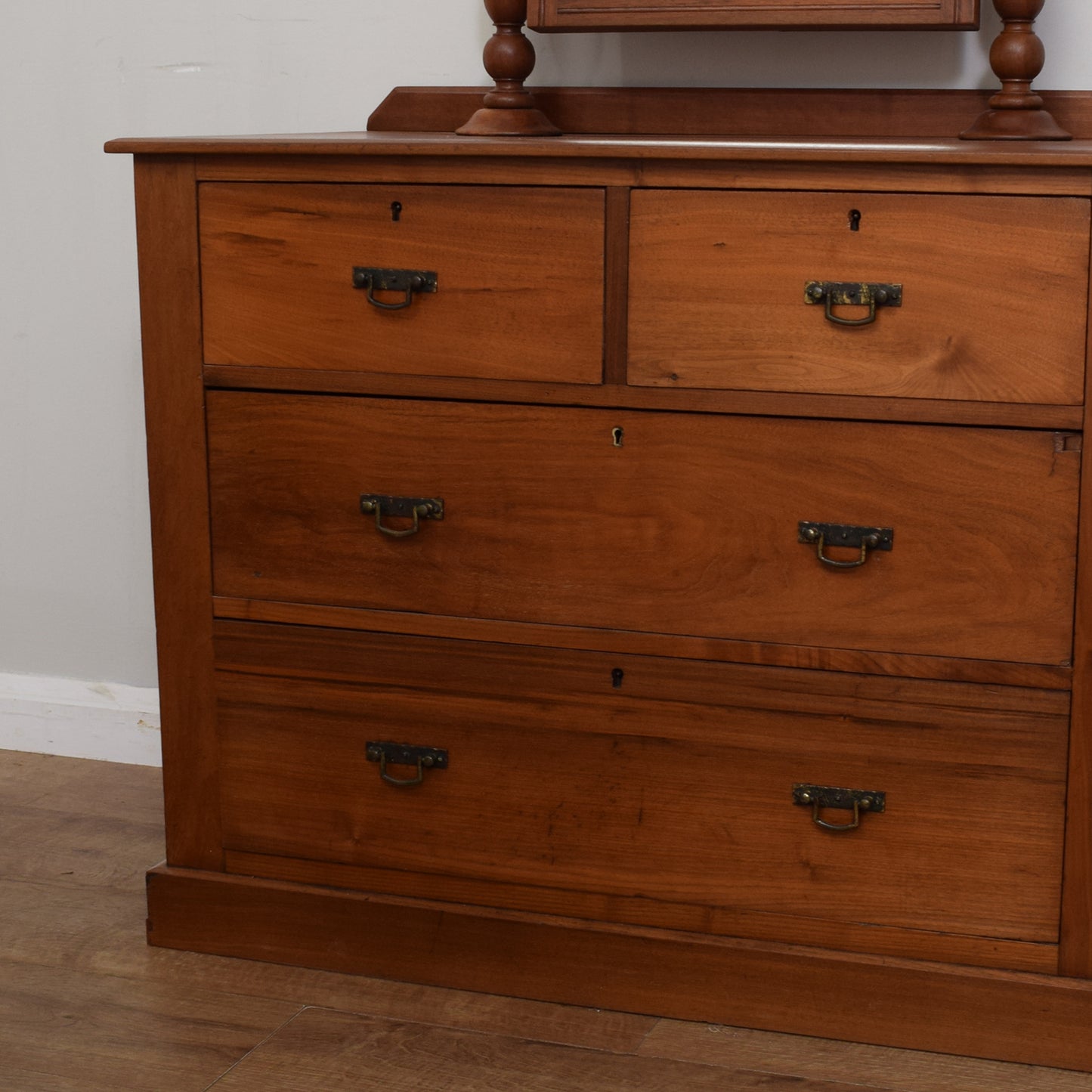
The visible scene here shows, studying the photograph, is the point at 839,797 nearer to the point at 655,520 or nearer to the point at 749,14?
the point at 655,520

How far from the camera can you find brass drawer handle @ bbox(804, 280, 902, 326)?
1.56 metres

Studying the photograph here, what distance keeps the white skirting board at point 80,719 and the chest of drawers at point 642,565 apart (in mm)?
670

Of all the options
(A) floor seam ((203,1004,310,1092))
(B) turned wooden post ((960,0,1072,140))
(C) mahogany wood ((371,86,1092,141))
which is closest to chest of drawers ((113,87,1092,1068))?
(A) floor seam ((203,1004,310,1092))

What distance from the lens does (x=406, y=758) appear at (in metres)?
1.82

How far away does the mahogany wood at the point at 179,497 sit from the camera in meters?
1.79

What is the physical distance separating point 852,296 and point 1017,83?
50cm

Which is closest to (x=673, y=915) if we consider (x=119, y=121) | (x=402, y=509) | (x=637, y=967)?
(x=637, y=967)

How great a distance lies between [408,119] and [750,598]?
3.10 feet

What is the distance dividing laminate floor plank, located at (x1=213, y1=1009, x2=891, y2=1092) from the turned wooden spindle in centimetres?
110

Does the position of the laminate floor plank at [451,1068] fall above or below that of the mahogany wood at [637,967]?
below

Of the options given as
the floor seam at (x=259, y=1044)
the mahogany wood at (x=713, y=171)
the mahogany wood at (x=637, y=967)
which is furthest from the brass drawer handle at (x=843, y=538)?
the floor seam at (x=259, y=1044)

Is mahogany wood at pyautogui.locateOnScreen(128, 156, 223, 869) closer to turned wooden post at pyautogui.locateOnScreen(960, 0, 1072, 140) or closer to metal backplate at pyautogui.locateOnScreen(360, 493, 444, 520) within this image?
metal backplate at pyautogui.locateOnScreen(360, 493, 444, 520)

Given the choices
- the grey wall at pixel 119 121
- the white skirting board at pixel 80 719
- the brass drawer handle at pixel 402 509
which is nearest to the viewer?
the brass drawer handle at pixel 402 509

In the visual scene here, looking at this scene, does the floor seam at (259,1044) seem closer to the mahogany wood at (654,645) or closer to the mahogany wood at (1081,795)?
the mahogany wood at (654,645)
